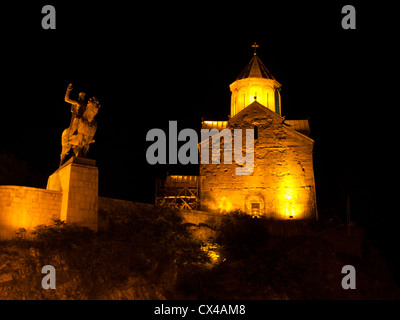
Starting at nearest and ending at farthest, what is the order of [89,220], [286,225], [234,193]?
[89,220]
[286,225]
[234,193]

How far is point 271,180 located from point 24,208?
13.1 metres

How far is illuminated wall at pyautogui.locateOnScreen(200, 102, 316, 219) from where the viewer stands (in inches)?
1031

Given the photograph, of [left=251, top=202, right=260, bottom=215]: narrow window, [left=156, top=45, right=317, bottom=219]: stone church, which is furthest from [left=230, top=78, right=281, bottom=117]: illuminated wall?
[left=251, top=202, right=260, bottom=215]: narrow window

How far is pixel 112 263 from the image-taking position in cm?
1672

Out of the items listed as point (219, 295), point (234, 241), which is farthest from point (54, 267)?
point (234, 241)

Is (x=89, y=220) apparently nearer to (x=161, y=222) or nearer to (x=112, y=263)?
(x=112, y=263)

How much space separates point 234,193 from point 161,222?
6.82 meters

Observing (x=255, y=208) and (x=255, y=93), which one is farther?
(x=255, y=93)

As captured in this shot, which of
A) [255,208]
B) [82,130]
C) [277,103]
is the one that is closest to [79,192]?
[82,130]

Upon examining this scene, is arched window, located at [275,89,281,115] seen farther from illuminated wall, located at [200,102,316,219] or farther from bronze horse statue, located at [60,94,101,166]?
bronze horse statue, located at [60,94,101,166]

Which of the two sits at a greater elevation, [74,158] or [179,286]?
[74,158]

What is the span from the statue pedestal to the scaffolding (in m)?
12.2

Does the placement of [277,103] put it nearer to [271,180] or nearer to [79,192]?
[271,180]

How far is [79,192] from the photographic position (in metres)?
17.7
